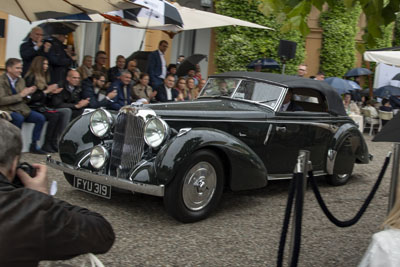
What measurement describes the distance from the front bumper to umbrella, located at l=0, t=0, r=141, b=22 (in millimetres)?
2006

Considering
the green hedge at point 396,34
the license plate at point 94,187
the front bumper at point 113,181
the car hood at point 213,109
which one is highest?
the green hedge at point 396,34

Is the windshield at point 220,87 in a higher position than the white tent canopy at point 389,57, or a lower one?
lower

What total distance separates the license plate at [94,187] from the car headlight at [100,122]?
62cm

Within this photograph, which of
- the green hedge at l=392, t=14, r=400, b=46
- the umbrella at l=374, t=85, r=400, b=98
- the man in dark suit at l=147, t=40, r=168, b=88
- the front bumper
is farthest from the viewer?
the green hedge at l=392, t=14, r=400, b=46

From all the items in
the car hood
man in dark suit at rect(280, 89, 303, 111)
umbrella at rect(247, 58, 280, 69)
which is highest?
umbrella at rect(247, 58, 280, 69)

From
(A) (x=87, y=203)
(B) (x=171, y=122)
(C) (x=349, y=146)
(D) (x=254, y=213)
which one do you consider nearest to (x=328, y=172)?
(C) (x=349, y=146)

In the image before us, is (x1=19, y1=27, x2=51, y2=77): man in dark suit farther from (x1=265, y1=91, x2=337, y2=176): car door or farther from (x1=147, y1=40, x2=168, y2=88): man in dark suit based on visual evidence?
(x1=265, y1=91, x2=337, y2=176): car door

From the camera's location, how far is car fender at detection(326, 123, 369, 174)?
6.85 m

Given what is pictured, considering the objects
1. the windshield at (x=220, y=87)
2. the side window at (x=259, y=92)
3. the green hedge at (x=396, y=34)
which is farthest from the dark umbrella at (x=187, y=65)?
the green hedge at (x=396, y=34)

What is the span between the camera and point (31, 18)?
6207 mm

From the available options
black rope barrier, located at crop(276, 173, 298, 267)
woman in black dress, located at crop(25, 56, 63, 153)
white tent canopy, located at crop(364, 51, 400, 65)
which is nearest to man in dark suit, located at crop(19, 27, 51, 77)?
woman in black dress, located at crop(25, 56, 63, 153)

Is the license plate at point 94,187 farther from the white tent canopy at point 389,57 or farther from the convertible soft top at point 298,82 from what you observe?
the white tent canopy at point 389,57

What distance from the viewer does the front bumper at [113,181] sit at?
4.55 m

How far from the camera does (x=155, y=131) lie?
4984 millimetres
